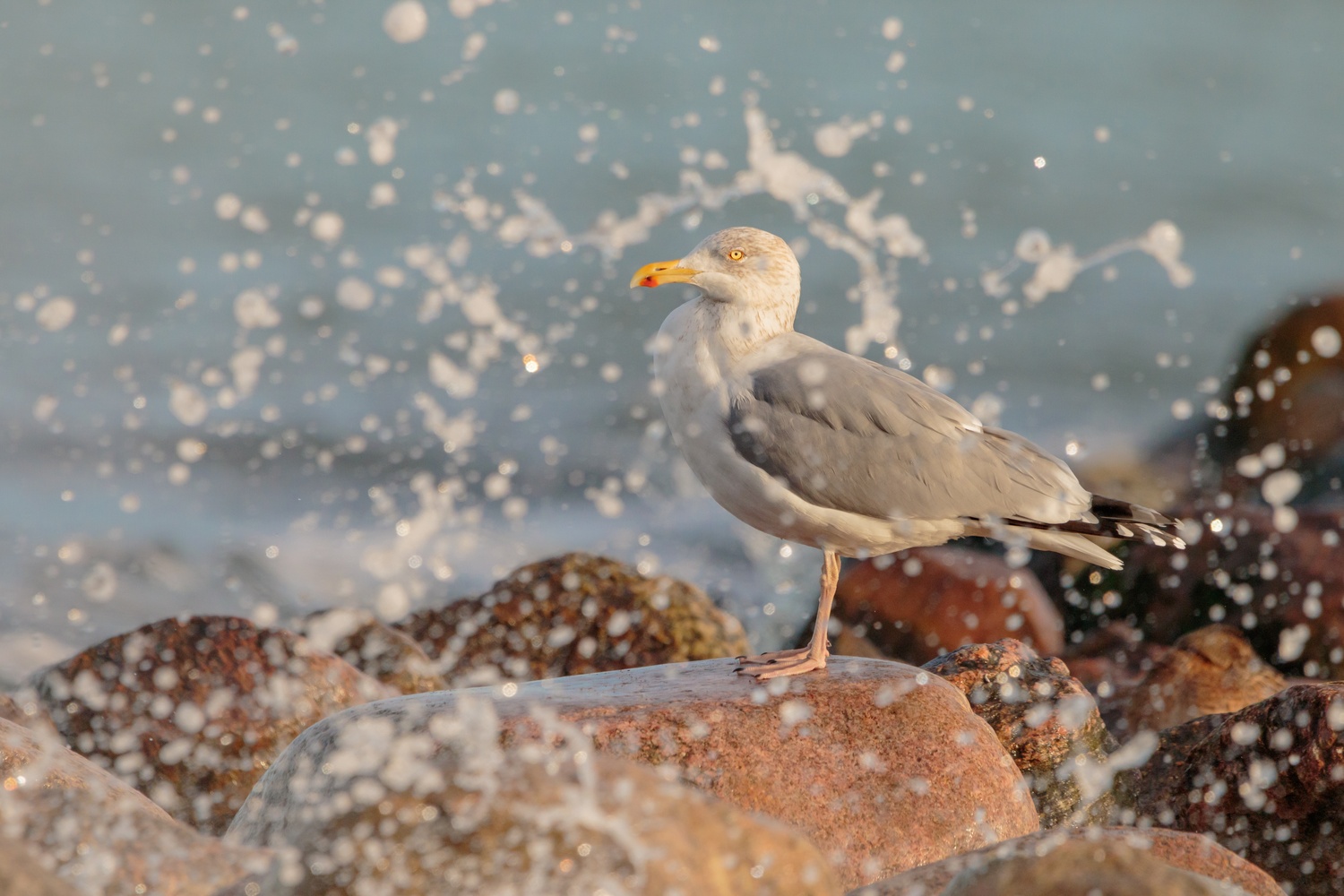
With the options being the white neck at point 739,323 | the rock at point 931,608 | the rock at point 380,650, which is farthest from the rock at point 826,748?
the rock at point 931,608

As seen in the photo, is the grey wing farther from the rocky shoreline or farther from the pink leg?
the rocky shoreline

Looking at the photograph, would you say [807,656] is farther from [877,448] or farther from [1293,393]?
[1293,393]

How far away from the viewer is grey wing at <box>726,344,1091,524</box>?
17.2ft

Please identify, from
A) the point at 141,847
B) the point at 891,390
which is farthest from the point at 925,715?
the point at 141,847

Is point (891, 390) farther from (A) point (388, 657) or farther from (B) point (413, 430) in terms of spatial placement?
(B) point (413, 430)

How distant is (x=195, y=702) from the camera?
21.9 feet

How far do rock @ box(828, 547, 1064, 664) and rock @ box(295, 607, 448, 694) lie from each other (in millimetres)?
2612

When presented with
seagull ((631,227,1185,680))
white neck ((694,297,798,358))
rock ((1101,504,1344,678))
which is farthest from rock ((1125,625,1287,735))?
white neck ((694,297,798,358))

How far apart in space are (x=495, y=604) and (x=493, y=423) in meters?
6.60

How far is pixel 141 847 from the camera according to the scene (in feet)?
13.3

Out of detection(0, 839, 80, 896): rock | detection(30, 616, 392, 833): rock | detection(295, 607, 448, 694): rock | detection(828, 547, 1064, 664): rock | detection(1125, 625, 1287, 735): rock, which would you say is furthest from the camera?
detection(828, 547, 1064, 664): rock

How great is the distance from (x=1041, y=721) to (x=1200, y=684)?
6.50ft

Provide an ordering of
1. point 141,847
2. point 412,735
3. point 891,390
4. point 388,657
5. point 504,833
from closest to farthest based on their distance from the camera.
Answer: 1. point 504,833
2. point 141,847
3. point 412,735
4. point 891,390
5. point 388,657

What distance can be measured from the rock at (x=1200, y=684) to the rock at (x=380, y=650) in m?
3.87
